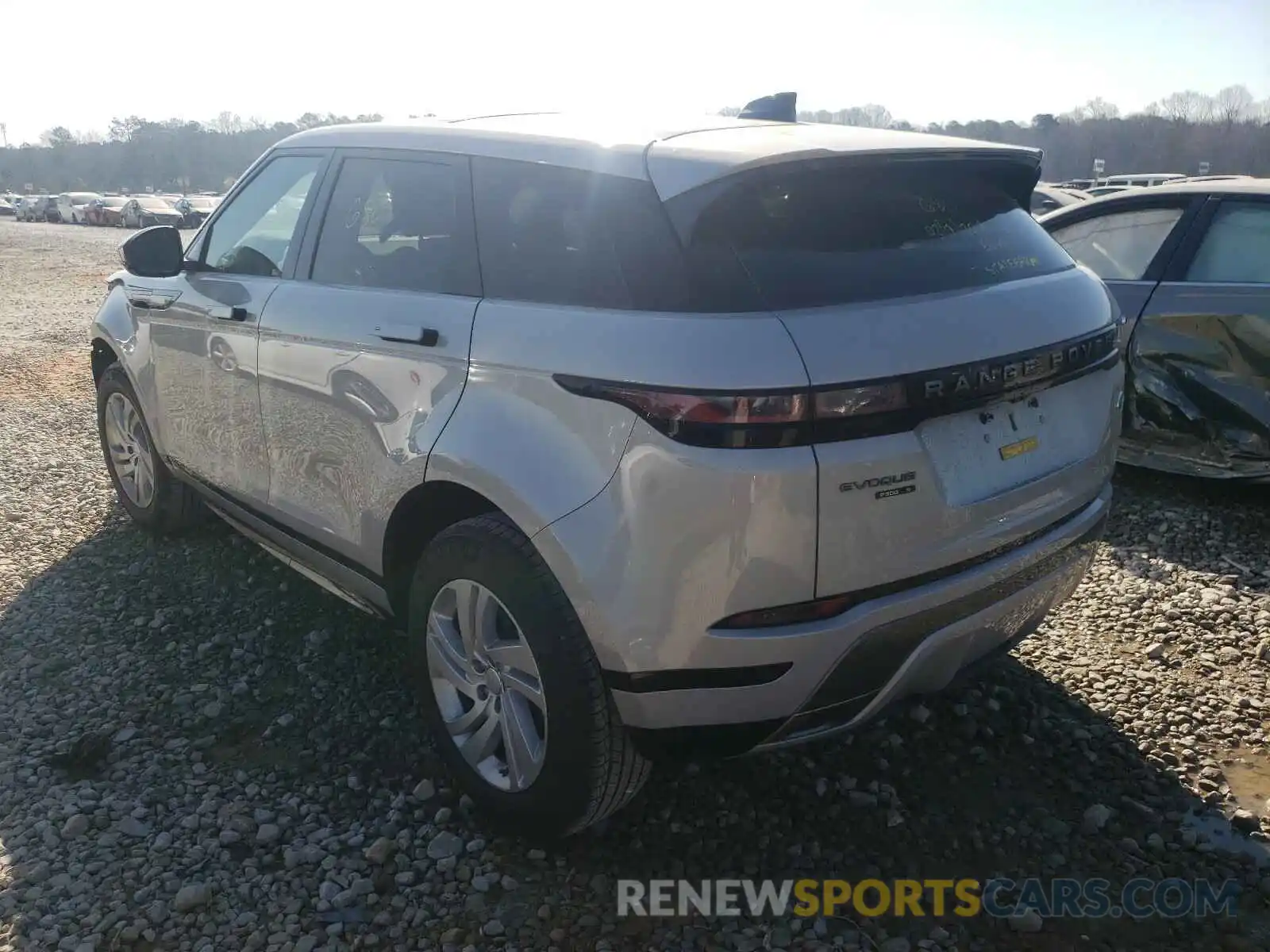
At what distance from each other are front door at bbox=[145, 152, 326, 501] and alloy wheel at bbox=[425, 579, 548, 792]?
116 centimetres

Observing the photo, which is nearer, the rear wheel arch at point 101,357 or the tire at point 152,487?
the tire at point 152,487

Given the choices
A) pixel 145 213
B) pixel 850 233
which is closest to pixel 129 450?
pixel 850 233

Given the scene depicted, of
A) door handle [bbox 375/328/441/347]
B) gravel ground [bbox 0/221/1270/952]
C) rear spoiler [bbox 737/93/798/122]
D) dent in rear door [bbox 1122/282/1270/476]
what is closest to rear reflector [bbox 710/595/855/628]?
gravel ground [bbox 0/221/1270/952]

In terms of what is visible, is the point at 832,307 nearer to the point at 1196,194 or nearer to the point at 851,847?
the point at 851,847

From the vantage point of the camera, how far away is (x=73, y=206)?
1764 inches

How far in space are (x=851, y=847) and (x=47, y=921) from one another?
1999 mm

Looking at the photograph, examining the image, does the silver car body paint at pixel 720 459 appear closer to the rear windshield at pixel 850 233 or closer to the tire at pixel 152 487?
the rear windshield at pixel 850 233

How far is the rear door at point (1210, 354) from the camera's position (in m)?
4.50

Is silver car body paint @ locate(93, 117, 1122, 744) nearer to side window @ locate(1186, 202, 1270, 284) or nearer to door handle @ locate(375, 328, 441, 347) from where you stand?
door handle @ locate(375, 328, 441, 347)

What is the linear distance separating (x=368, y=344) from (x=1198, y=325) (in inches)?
152

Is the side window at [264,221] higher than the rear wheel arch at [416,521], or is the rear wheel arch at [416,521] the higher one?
the side window at [264,221]

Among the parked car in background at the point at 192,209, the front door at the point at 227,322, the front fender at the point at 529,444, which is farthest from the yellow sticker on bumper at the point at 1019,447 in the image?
the parked car in background at the point at 192,209

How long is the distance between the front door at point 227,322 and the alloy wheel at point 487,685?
1163mm

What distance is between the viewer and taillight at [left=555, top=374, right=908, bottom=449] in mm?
1977
